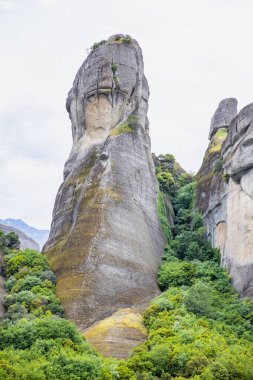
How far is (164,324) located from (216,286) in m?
7.57

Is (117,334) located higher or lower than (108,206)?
lower

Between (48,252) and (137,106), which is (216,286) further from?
(137,106)

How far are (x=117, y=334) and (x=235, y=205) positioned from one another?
1404 centimetres

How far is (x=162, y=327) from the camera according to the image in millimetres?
32938

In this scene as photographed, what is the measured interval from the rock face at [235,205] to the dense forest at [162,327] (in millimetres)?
1011

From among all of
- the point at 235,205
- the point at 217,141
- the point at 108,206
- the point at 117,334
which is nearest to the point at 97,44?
the point at 217,141

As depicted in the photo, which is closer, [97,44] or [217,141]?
[97,44]

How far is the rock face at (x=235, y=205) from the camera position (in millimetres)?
39656

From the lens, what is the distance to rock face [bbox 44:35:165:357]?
37094 millimetres

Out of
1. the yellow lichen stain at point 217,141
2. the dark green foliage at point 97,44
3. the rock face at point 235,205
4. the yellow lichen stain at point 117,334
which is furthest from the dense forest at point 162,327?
the dark green foliage at point 97,44

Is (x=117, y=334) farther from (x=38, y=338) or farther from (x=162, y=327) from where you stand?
(x=38, y=338)

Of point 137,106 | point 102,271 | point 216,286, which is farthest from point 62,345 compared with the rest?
point 137,106

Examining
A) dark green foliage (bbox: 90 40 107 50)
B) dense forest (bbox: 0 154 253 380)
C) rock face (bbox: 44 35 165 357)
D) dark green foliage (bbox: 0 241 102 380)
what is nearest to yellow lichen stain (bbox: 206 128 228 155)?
rock face (bbox: 44 35 165 357)

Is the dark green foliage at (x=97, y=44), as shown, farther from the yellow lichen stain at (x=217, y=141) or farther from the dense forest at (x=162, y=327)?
the dense forest at (x=162, y=327)
